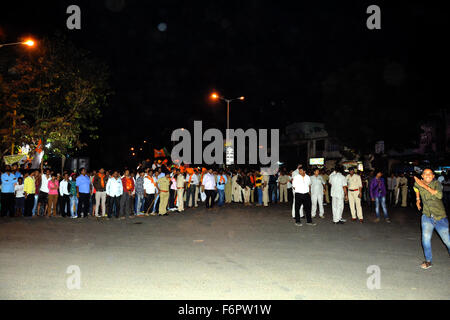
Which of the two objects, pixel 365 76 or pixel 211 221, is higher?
pixel 365 76

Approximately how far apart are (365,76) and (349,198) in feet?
82.8

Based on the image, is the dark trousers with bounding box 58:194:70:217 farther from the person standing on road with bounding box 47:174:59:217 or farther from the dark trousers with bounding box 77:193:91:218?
the dark trousers with bounding box 77:193:91:218

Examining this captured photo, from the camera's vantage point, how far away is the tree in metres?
20.6

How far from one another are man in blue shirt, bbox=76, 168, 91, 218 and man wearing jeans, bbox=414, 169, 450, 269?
38.0 ft

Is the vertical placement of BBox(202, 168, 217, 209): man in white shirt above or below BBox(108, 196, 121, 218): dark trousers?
above

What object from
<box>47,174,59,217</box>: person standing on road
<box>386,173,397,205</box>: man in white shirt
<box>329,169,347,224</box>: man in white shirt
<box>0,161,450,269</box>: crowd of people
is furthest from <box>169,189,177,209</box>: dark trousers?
<box>386,173,397,205</box>: man in white shirt

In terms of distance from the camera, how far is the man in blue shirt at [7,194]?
15773 millimetres

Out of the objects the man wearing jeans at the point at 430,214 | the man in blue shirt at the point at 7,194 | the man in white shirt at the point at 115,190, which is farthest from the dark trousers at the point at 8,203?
the man wearing jeans at the point at 430,214

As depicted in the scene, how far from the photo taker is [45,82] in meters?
22.2

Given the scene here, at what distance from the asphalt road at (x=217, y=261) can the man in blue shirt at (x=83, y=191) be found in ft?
7.29

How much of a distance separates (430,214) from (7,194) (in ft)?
46.6

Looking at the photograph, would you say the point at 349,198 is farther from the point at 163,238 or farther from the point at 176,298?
the point at 176,298

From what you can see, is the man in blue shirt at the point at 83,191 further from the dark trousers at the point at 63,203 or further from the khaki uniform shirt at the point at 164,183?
the khaki uniform shirt at the point at 164,183
